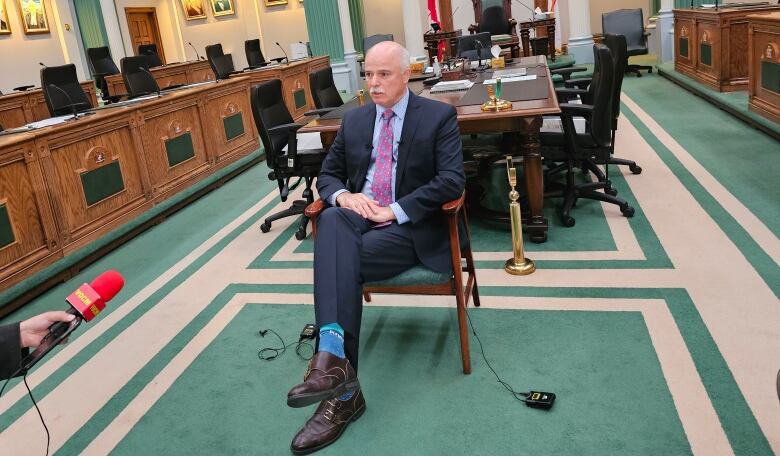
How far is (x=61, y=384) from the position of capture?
9.38 feet

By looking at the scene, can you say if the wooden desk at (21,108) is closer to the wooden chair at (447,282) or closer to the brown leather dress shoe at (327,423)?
the wooden chair at (447,282)

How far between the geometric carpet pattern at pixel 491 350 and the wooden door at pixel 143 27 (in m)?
12.9

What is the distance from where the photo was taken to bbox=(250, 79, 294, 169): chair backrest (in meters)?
4.36

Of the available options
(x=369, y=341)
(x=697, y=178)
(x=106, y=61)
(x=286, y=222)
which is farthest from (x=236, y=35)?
(x=369, y=341)

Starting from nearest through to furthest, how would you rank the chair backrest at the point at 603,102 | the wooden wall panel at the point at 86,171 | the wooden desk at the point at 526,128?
the wooden desk at the point at 526,128, the chair backrest at the point at 603,102, the wooden wall panel at the point at 86,171

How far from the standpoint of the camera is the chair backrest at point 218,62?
860 cm

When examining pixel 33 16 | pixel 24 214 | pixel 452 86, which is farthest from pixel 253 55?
pixel 24 214

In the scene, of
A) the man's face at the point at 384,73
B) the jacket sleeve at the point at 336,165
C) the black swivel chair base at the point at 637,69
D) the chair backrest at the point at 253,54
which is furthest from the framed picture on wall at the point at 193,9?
the man's face at the point at 384,73

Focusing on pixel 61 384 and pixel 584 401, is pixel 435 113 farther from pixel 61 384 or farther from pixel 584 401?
pixel 61 384

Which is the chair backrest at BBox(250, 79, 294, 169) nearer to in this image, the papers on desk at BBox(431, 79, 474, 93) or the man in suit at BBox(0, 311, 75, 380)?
the papers on desk at BBox(431, 79, 474, 93)

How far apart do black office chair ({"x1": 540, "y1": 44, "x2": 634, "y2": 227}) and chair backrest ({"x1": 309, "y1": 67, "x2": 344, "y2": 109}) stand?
189 cm

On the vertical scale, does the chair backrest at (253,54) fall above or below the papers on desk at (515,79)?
above

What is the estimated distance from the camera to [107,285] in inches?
53.7

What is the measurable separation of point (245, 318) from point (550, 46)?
9753mm
